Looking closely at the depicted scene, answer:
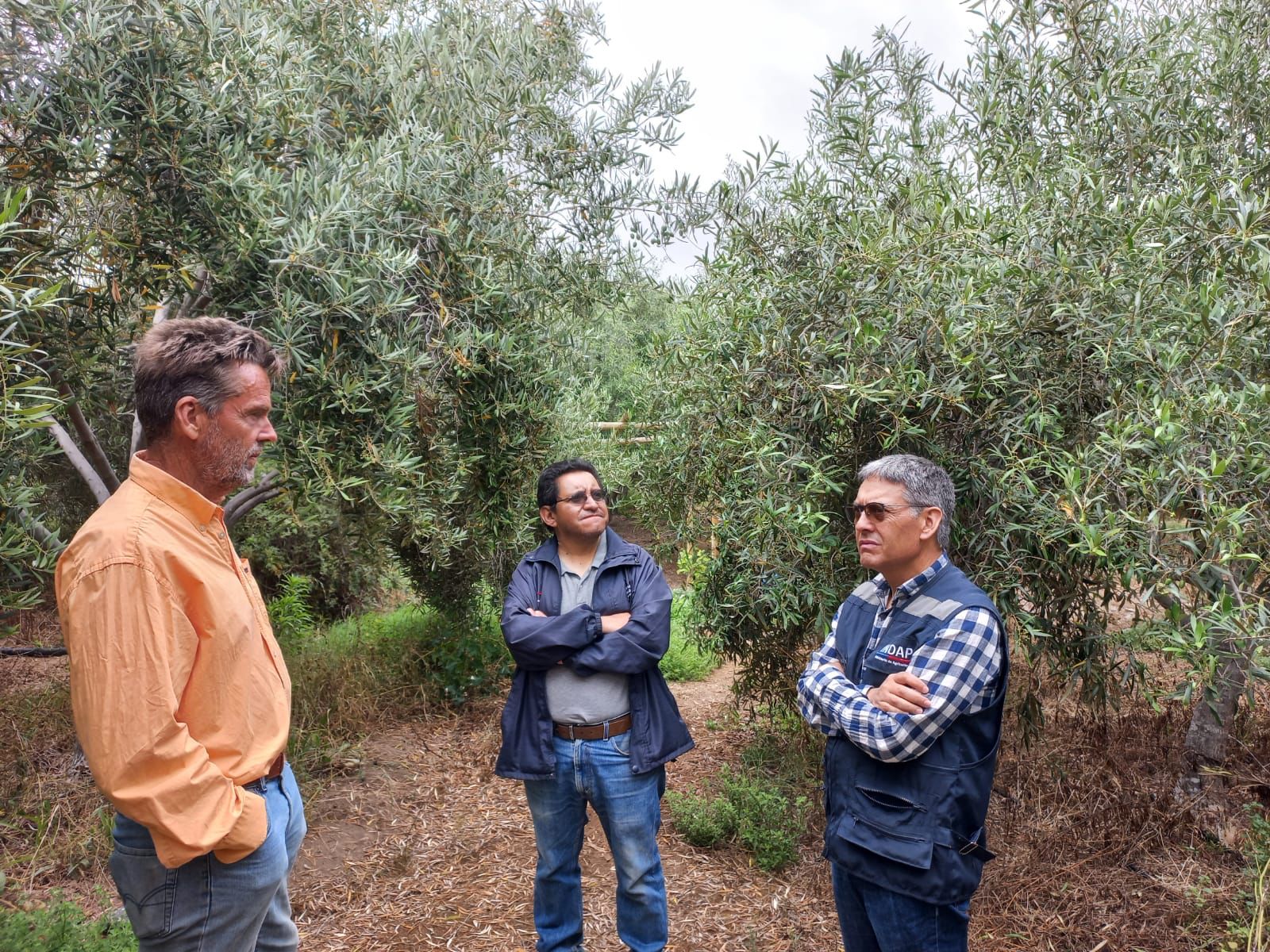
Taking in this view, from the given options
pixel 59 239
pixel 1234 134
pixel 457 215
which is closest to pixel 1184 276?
pixel 1234 134

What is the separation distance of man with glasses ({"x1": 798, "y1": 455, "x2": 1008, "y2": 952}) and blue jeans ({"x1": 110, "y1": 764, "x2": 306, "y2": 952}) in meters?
1.59

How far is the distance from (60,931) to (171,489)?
2.31 metres

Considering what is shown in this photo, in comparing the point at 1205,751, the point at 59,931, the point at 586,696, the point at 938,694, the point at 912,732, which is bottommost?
the point at 59,931

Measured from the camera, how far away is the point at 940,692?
2.36 m

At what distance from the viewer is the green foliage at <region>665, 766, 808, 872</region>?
15.2 feet

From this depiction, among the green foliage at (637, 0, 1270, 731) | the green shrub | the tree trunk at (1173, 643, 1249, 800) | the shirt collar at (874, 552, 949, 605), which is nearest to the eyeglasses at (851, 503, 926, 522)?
the shirt collar at (874, 552, 949, 605)

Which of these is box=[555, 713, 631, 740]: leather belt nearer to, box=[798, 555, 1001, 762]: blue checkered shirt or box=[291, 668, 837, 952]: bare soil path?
box=[798, 555, 1001, 762]: blue checkered shirt

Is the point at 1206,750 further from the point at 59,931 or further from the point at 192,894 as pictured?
the point at 59,931

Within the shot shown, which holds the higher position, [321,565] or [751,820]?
[321,565]

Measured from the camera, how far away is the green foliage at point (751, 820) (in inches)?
182

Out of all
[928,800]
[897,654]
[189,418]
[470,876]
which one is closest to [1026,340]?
[897,654]

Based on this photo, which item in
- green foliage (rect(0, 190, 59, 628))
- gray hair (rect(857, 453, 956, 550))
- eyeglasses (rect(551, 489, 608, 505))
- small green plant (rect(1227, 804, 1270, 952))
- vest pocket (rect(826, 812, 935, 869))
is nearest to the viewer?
vest pocket (rect(826, 812, 935, 869))

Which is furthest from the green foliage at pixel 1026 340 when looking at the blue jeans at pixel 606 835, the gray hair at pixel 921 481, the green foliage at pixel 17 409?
the green foliage at pixel 17 409

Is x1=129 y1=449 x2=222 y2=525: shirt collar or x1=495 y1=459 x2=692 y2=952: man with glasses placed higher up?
x1=129 y1=449 x2=222 y2=525: shirt collar
